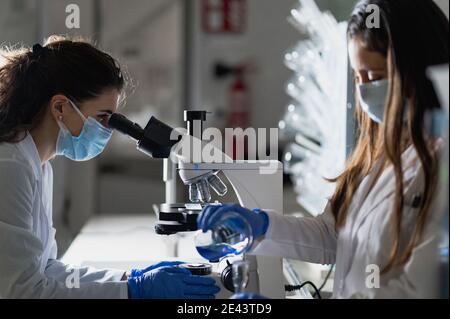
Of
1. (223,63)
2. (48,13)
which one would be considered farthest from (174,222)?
(223,63)

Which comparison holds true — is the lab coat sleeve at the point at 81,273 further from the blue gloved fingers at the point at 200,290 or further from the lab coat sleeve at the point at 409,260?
the lab coat sleeve at the point at 409,260

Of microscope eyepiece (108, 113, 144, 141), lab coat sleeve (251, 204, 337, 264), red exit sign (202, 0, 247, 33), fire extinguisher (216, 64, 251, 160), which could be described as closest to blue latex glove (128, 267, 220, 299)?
lab coat sleeve (251, 204, 337, 264)

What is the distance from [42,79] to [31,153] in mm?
188

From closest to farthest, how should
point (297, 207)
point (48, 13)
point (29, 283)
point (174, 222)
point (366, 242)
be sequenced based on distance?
point (366, 242) < point (29, 283) < point (174, 222) < point (48, 13) < point (297, 207)

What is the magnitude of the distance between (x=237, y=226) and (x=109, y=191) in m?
3.15

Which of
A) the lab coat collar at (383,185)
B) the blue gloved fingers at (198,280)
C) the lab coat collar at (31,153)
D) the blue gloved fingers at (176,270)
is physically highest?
the lab coat collar at (31,153)

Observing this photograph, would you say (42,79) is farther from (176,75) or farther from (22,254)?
(176,75)

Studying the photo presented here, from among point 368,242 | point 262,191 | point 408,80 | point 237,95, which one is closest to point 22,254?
point 262,191

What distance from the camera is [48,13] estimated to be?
3377 millimetres

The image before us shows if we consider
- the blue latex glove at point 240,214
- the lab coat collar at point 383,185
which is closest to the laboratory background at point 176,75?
the blue latex glove at point 240,214

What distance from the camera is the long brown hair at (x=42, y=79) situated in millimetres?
1515

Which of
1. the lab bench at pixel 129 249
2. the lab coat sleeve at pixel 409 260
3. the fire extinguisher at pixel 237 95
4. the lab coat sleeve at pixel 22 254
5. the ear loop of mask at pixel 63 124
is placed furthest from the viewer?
the fire extinguisher at pixel 237 95

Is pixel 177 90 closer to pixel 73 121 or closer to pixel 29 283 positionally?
pixel 73 121

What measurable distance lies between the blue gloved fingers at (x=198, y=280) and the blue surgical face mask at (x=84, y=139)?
46 centimetres
